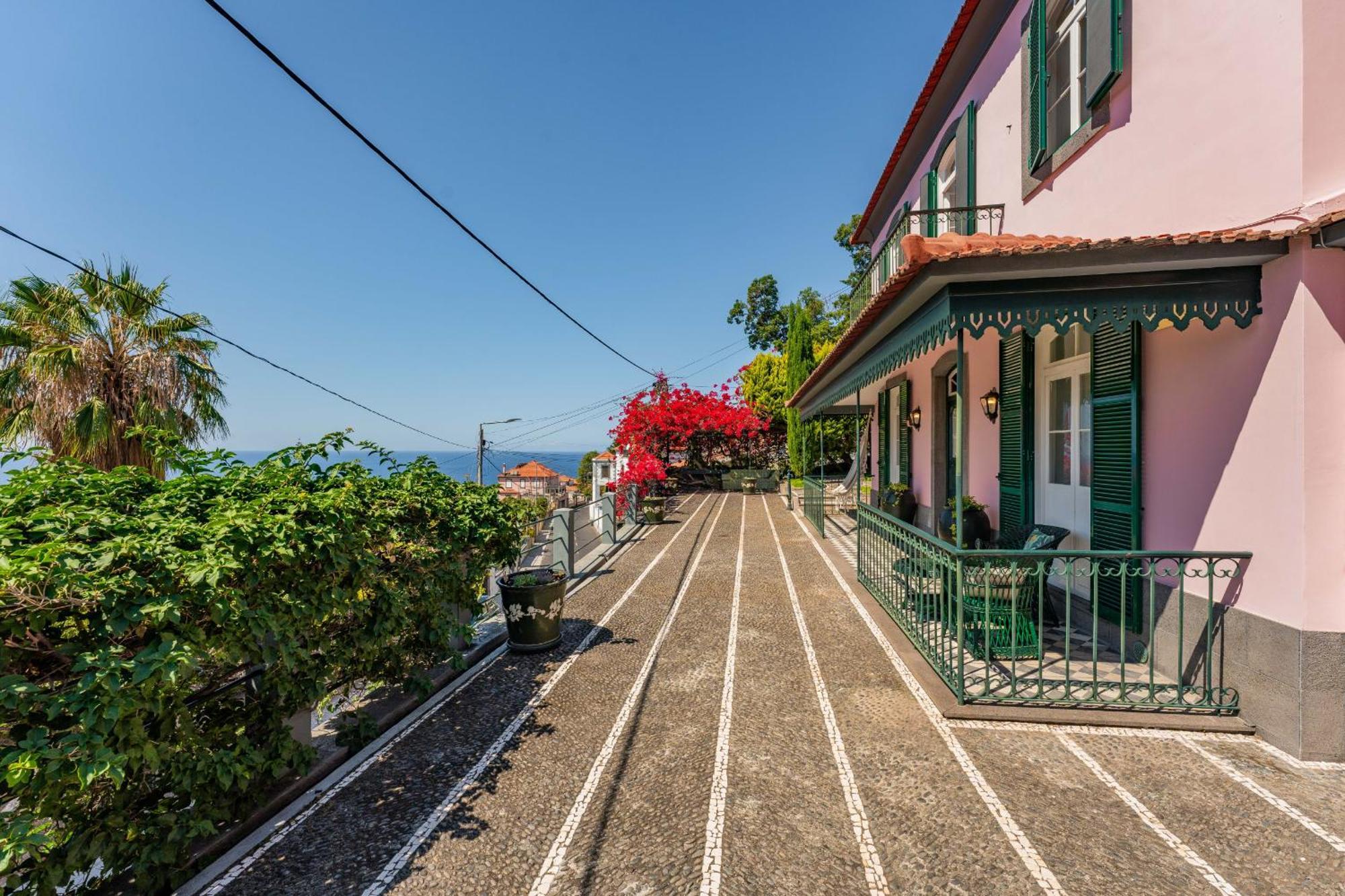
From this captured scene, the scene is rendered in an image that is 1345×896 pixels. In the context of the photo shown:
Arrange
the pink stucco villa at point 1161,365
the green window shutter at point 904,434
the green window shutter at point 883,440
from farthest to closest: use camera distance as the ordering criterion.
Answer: the green window shutter at point 883,440 → the green window shutter at point 904,434 → the pink stucco villa at point 1161,365

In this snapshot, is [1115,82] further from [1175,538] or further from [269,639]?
[269,639]

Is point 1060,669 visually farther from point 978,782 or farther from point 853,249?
point 853,249

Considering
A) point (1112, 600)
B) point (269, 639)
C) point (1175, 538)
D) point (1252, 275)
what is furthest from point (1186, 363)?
point (269, 639)

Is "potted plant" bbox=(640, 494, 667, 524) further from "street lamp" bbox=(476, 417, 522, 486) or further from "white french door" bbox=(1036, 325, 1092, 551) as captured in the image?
"street lamp" bbox=(476, 417, 522, 486)

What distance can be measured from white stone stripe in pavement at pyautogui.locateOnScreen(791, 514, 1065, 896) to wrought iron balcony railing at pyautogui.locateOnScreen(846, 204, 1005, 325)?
10.5 ft

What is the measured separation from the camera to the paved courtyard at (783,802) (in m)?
2.18

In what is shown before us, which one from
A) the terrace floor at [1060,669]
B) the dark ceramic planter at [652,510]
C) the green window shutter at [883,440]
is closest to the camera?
the terrace floor at [1060,669]

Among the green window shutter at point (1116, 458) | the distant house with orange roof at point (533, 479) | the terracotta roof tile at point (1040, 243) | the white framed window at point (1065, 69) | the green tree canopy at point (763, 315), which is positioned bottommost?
the distant house with orange roof at point (533, 479)

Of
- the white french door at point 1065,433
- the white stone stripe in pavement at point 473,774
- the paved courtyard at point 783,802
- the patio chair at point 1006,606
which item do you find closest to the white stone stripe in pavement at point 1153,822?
the paved courtyard at point 783,802

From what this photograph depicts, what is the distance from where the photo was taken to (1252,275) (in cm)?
311

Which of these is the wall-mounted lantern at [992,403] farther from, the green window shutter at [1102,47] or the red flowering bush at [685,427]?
the red flowering bush at [685,427]

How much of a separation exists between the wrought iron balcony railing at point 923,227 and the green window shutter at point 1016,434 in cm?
158

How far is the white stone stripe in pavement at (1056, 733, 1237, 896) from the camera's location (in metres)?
2.10

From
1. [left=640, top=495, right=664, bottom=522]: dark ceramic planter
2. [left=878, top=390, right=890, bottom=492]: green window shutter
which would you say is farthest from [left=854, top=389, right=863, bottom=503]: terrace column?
[left=640, top=495, right=664, bottom=522]: dark ceramic planter
